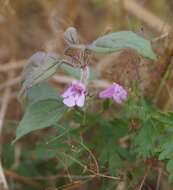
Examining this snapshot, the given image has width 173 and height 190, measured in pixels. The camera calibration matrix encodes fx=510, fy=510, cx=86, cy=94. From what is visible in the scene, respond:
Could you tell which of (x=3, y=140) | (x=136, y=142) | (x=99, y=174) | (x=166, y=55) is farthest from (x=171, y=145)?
(x=3, y=140)

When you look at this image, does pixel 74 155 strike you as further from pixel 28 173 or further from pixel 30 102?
pixel 28 173

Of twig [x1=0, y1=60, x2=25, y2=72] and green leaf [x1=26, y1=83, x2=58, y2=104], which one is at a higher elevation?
twig [x1=0, y1=60, x2=25, y2=72]

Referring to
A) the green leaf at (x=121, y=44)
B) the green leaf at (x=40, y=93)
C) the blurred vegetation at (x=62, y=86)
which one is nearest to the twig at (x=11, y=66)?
the blurred vegetation at (x=62, y=86)

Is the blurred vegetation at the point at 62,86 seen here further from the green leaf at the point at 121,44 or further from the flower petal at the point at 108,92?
the green leaf at the point at 121,44

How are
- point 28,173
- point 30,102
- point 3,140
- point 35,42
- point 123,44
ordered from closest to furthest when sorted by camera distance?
point 123,44 < point 30,102 < point 28,173 < point 3,140 < point 35,42

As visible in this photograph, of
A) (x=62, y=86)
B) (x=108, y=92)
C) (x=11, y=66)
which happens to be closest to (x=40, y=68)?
(x=108, y=92)

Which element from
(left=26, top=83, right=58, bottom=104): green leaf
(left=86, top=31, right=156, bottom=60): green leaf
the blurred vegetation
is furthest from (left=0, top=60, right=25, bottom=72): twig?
(left=86, top=31, right=156, bottom=60): green leaf

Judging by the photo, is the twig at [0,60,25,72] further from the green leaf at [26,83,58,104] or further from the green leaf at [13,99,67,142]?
the green leaf at [13,99,67,142]
